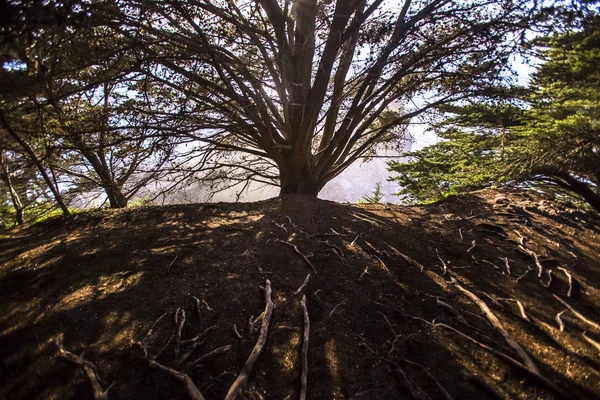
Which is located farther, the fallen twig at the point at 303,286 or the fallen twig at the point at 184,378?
the fallen twig at the point at 303,286

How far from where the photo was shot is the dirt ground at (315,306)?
145cm

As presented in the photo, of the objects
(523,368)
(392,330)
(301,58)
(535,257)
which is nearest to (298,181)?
(301,58)

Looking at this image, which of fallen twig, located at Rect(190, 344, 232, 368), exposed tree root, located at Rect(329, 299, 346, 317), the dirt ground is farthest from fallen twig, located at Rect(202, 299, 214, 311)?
exposed tree root, located at Rect(329, 299, 346, 317)

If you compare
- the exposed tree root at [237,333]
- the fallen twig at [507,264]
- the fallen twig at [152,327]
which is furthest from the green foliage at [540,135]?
the fallen twig at [152,327]

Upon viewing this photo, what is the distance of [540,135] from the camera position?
4750 mm

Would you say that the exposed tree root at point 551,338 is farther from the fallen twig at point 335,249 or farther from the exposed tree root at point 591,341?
the fallen twig at point 335,249

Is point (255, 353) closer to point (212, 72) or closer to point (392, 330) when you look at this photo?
point (392, 330)

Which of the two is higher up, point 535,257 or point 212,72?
point 212,72

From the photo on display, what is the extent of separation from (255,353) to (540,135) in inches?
229

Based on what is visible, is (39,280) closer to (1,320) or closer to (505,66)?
(1,320)

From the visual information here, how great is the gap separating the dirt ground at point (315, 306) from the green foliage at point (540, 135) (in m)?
1.51

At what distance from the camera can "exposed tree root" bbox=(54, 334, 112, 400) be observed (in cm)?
132

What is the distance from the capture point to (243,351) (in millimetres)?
1604

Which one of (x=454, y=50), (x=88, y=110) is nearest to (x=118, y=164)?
(x=88, y=110)
